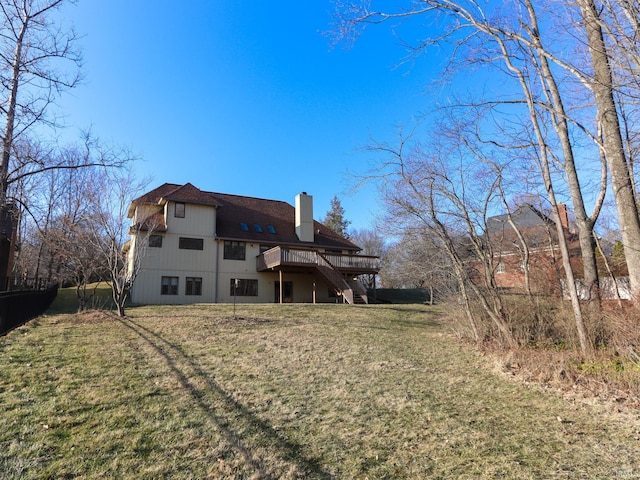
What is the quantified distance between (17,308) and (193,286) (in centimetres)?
Result: 1106

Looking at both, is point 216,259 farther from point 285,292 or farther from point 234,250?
point 285,292

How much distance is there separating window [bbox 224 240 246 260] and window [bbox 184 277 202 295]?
7.17 feet

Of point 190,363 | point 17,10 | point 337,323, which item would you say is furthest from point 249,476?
point 17,10

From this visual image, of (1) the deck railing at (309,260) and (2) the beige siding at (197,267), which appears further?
(1) the deck railing at (309,260)

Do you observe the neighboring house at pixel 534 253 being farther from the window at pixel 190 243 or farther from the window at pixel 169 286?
the window at pixel 169 286

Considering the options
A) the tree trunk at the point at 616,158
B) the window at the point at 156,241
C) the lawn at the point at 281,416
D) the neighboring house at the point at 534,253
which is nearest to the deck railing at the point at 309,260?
the window at the point at 156,241

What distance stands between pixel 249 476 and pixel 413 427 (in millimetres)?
2253

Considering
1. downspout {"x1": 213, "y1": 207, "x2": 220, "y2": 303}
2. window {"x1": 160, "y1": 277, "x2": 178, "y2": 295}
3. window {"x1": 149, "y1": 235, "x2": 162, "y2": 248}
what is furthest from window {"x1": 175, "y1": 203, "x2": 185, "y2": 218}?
window {"x1": 160, "y1": 277, "x2": 178, "y2": 295}

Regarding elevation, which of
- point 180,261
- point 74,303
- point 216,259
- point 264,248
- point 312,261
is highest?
point 264,248

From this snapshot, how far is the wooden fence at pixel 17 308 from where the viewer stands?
9539 mm

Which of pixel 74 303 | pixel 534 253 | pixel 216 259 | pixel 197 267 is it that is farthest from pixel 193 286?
pixel 534 253

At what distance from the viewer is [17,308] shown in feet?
36.1

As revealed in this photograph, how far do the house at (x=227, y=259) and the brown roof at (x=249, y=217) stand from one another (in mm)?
68

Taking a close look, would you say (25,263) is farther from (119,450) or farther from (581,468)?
(581,468)
